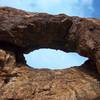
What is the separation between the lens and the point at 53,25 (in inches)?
867

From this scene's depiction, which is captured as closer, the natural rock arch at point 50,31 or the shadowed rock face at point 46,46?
the shadowed rock face at point 46,46

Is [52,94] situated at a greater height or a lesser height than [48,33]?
lesser

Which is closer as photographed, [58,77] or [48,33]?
[58,77]

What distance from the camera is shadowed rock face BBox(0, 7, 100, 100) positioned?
62.6 feet

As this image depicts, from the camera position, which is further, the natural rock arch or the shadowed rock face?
the natural rock arch

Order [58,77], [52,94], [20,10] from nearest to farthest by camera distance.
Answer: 1. [52,94]
2. [58,77]
3. [20,10]

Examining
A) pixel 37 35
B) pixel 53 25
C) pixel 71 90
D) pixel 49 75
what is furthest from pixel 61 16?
pixel 71 90

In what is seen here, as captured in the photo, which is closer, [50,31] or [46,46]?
[50,31]

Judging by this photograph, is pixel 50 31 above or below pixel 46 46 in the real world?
above

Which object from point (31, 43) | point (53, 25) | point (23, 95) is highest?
point (53, 25)

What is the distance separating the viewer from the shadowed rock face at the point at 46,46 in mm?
19094

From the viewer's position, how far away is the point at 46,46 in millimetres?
23453

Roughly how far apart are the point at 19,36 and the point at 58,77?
4367 mm

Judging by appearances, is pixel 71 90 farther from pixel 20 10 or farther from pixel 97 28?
pixel 20 10
